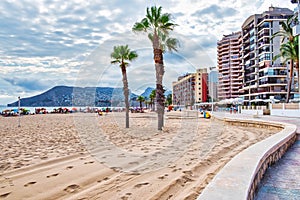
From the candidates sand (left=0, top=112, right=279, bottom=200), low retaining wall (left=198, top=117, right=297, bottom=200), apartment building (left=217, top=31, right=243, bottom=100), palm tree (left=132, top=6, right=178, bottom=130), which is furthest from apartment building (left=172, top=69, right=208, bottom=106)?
low retaining wall (left=198, top=117, right=297, bottom=200)

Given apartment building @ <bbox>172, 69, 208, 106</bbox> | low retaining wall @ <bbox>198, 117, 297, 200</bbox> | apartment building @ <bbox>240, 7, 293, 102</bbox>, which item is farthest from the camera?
apartment building @ <bbox>172, 69, 208, 106</bbox>

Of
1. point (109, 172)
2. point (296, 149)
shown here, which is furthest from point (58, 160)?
point (296, 149)

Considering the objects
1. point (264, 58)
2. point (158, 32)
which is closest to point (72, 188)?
point (158, 32)

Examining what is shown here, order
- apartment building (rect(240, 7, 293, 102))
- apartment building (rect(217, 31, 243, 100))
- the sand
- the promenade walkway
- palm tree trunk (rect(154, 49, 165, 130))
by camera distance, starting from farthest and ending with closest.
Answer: apartment building (rect(217, 31, 243, 100))
apartment building (rect(240, 7, 293, 102))
palm tree trunk (rect(154, 49, 165, 130))
the sand
the promenade walkway

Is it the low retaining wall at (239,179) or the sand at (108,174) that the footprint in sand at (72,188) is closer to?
the sand at (108,174)

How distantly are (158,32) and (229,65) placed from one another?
296 feet

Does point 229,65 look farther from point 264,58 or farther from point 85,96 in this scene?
point 85,96

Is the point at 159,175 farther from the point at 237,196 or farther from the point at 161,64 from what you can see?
the point at 161,64

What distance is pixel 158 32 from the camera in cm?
1539

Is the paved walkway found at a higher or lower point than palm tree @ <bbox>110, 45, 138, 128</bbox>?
lower

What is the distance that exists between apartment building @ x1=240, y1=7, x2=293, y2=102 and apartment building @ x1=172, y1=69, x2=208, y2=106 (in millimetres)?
31184

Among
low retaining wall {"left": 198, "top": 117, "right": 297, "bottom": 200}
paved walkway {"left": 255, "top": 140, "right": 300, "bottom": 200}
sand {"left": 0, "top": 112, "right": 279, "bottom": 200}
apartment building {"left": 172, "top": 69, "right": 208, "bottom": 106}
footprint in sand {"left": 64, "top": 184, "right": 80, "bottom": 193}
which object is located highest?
apartment building {"left": 172, "top": 69, "right": 208, "bottom": 106}

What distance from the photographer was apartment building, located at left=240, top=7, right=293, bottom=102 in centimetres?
6319

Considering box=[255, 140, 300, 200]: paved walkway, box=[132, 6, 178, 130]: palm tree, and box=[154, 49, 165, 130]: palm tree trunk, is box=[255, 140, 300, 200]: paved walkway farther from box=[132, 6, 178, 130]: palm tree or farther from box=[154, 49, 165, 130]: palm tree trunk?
box=[132, 6, 178, 130]: palm tree
